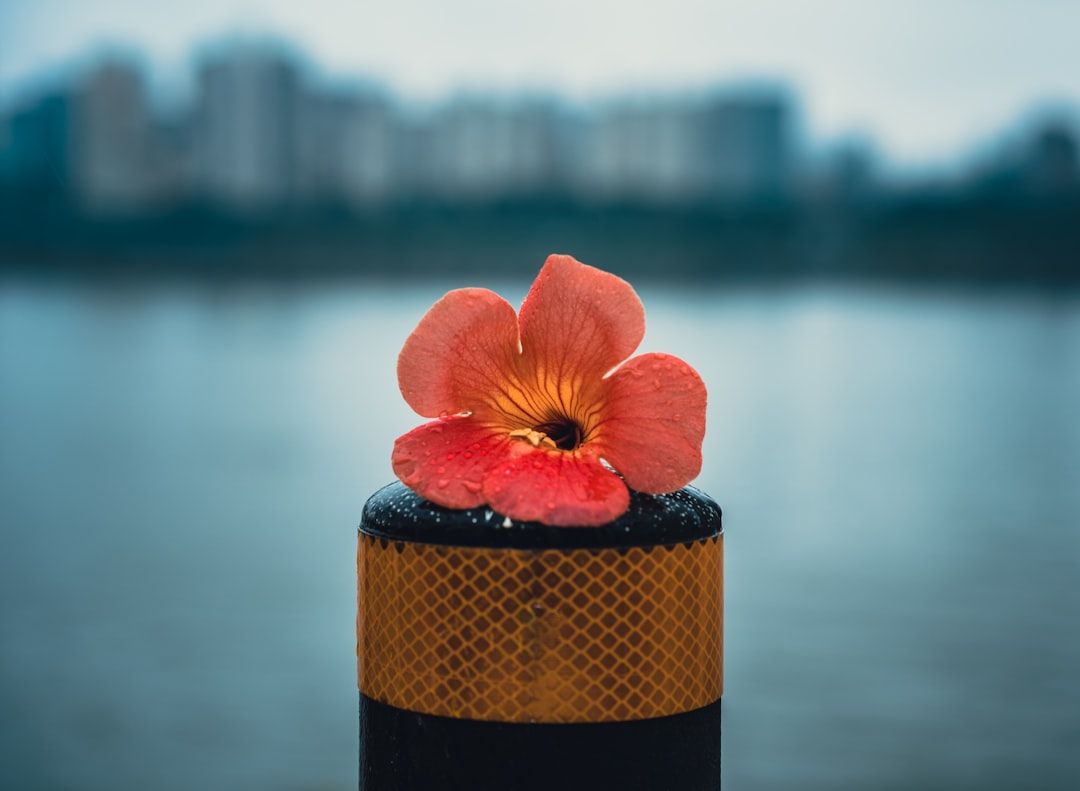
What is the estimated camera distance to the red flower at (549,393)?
45.1 inches

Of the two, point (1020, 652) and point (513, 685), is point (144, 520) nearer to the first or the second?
point (1020, 652)

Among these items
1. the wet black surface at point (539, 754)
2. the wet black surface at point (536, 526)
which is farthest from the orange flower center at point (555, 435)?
the wet black surface at point (539, 754)

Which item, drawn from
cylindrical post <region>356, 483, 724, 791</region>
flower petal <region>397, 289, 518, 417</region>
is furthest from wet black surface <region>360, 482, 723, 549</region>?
flower petal <region>397, 289, 518, 417</region>

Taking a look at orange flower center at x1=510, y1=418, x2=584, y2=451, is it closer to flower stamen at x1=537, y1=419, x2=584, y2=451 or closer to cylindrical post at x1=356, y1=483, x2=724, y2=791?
flower stamen at x1=537, y1=419, x2=584, y2=451

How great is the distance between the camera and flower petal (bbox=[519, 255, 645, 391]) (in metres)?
1.20

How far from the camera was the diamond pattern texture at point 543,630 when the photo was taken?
1062 millimetres

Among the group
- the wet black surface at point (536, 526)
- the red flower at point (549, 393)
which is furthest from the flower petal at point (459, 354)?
the wet black surface at point (536, 526)

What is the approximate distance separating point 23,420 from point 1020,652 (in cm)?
2237

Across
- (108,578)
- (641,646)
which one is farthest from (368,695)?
(108,578)

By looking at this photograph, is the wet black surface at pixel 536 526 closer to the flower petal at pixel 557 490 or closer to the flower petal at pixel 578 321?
the flower petal at pixel 557 490

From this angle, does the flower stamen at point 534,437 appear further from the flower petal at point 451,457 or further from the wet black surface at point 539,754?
the wet black surface at point 539,754

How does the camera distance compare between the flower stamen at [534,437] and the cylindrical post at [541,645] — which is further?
the flower stamen at [534,437]

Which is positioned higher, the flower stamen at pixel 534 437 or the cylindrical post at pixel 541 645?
the flower stamen at pixel 534 437

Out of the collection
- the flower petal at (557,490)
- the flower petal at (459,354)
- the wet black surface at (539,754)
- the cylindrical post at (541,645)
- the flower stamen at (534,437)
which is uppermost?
the flower petal at (459,354)
